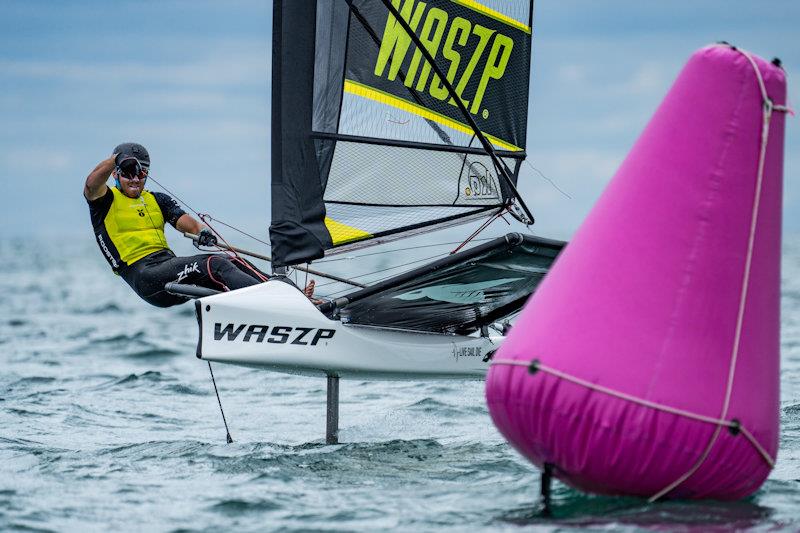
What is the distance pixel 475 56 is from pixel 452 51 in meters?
0.16

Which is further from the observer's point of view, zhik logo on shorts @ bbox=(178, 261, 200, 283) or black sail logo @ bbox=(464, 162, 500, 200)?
black sail logo @ bbox=(464, 162, 500, 200)

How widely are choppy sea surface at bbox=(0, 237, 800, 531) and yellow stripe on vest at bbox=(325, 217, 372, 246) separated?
1.05m

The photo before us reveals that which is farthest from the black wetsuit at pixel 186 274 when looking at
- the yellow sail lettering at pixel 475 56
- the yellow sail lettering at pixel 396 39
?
the yellow sail lettering at pixel 475 56

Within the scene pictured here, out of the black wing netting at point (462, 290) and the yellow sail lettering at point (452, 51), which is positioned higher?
the yellow sail lettering at point (452, 51)

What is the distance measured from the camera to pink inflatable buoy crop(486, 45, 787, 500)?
13.0 feet

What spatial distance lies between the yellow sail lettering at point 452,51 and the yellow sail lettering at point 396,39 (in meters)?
0.23

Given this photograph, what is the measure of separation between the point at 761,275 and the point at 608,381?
70cm

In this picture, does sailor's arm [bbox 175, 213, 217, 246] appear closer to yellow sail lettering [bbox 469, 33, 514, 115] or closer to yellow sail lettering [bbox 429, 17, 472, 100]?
yellow sail lettering [bbox 429, 17, 472, 100]

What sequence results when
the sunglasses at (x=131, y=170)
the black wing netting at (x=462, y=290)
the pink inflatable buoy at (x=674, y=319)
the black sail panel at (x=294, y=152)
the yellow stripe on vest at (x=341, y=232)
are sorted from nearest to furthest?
the pink inflatable buoy at (x=674, y=319)
the black wing netting at (x=462, y=290)
the black sail panel at (x=294, y=152)
the yellow stripe on vest at (x=341, y=232)
the sunglasses at (x=131, y=170)

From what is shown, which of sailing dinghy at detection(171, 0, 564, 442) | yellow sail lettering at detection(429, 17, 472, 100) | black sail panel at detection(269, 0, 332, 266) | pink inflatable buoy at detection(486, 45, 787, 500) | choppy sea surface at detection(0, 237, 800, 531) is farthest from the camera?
yellow sail lettering at detection(429, 17, 472, 100)

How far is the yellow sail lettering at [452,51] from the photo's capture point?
6262 millimetres

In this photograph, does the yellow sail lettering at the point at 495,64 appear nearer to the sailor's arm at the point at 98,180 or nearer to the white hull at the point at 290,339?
the white hull at the point at 290,339

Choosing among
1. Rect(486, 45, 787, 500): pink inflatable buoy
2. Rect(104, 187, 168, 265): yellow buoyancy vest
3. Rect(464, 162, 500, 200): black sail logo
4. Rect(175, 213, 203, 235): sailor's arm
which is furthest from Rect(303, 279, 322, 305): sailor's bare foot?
Rect(486, 45, 787, 500): pink inflatable buoy

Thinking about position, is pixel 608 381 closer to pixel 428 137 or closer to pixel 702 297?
pixel 702 297
